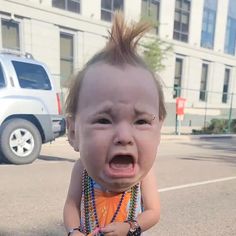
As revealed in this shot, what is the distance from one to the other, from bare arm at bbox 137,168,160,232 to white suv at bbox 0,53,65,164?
5.24m

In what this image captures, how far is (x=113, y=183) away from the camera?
1.01 m

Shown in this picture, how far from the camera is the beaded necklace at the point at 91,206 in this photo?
1228 mm

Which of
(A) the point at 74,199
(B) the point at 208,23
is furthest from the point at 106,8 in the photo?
(A) the point at 74,199

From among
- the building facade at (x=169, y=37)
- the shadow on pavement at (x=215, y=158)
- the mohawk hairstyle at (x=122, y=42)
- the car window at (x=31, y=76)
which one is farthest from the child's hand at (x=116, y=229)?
the building facade at (x=169, y=37)

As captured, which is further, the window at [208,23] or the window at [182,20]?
the window at [208,23]

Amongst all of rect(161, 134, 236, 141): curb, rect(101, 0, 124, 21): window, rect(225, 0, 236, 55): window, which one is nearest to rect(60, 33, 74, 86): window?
rect(101, 0, 124, 21): window

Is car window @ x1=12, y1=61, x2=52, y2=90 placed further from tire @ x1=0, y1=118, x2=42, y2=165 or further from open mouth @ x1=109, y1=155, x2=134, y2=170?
open mouth @ x1=109, y1=155, x2=134, y2=170

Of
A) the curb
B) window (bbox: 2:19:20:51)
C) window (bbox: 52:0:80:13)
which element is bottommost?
the curb

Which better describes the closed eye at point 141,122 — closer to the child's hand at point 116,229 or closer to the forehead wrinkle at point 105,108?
the forehead wrinkle at point 105,108

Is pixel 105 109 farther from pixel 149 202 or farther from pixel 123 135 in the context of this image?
pixel 149 202

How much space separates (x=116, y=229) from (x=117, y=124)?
0.43 meters

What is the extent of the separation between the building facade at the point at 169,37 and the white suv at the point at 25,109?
261cm

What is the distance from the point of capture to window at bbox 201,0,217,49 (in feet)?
80.1

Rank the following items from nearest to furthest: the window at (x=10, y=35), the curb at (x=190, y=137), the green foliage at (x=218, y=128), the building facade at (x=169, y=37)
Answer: the curb at (x=190, y=137)
the window at (x=10, y=35)
the building facade at (x=169, y=37)
the green foliage at (x=218, y=128)
